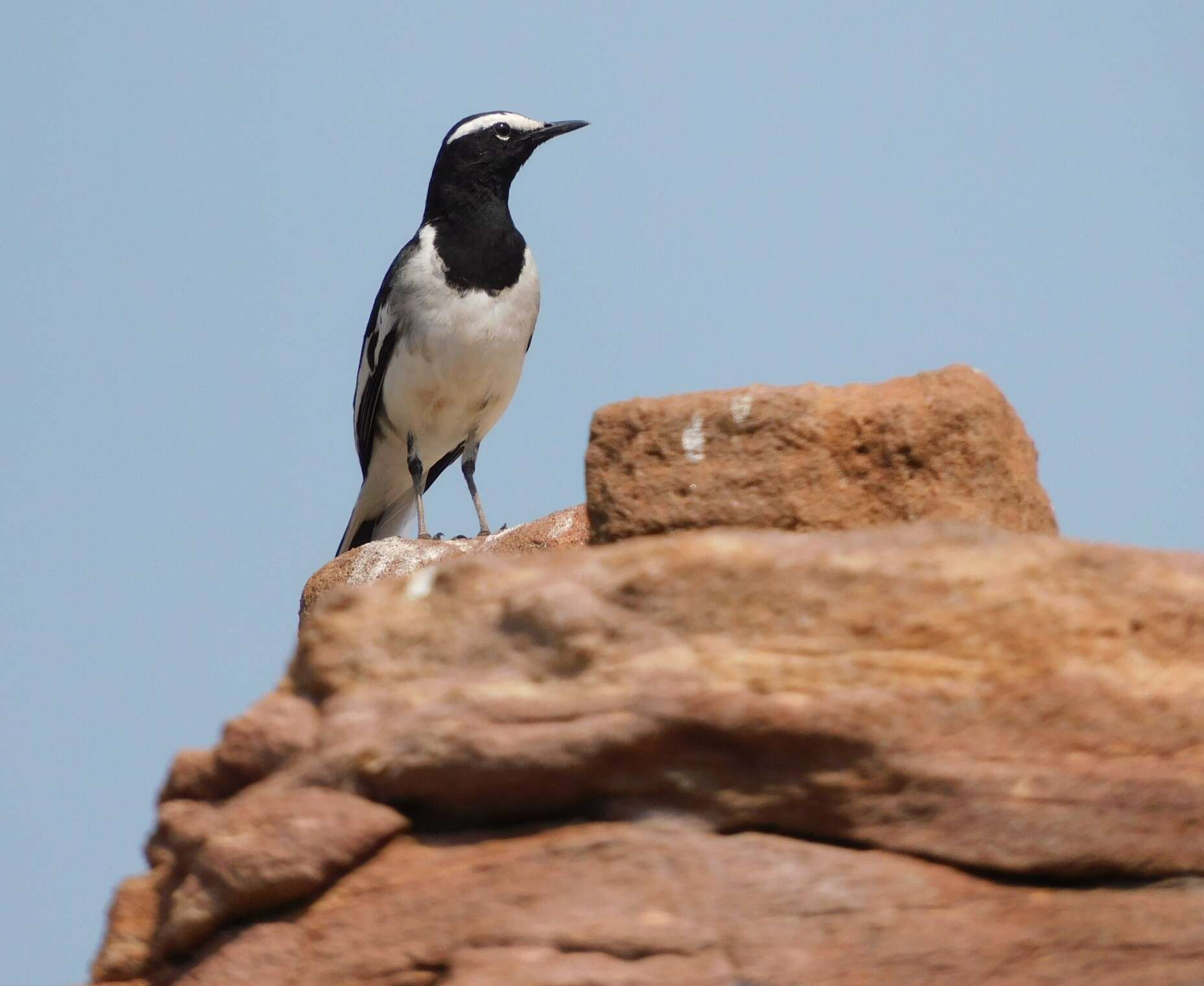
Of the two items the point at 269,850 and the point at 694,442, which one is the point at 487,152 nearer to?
the point at 694,442

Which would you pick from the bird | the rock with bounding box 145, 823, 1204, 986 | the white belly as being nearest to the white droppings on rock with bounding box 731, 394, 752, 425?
the rock with bounding box 145, 823, 1204, 986

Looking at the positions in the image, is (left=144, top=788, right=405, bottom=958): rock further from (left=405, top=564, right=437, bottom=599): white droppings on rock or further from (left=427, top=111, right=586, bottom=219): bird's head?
(left=427, top=111, right=586, bottom=219): bird's head

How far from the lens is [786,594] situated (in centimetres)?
432

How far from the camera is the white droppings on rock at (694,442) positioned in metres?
5.29

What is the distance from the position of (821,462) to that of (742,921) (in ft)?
5.27

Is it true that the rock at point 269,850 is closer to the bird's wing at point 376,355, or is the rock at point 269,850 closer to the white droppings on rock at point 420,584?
the white droppings on rock at point 420,584

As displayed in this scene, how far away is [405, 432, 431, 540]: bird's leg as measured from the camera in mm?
12531

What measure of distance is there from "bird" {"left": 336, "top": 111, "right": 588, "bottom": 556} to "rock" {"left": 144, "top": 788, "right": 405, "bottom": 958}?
277 inches

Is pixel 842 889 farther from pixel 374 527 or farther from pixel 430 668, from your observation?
pixel 374 527

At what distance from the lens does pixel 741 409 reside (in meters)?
5.31

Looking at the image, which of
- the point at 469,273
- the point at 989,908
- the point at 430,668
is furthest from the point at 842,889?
the point at 469,273

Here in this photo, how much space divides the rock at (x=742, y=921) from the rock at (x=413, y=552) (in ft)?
14.8

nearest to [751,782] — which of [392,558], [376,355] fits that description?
[392,558]

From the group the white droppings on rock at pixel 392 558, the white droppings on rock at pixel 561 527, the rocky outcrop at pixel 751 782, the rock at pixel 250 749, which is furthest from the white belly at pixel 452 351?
the rocky outcrop at pixel 751 782
